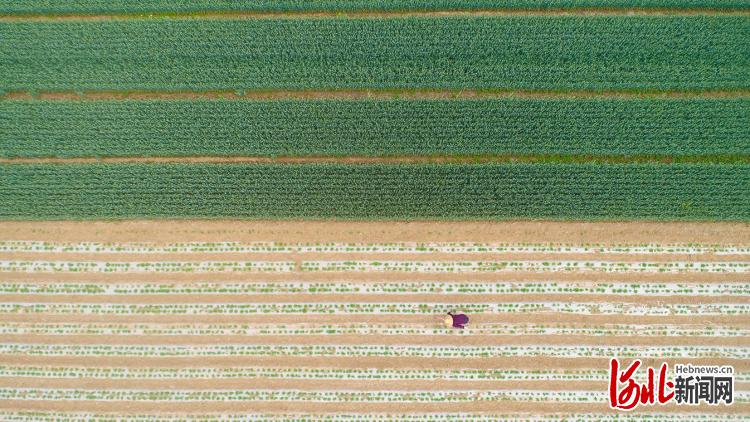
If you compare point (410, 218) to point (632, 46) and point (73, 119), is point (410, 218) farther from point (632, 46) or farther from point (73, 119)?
point (73, 119)

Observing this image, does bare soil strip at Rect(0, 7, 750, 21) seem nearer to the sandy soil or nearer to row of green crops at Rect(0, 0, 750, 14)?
row of green crops at Rect(0, 0, 750, 14)

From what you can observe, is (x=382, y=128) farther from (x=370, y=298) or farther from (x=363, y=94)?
(x=370, y=298)

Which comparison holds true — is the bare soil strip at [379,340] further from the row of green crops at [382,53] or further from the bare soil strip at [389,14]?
the bare soil strip at [389,14]

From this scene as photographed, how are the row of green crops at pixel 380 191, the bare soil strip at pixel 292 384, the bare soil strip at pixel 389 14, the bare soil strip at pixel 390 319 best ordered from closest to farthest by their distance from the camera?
the bare soil strip at pixel 292 384, the bare soil strip at pixel 390 319, the row of green crops at pixel 380 191, the bare soil strip at pixel 389 14

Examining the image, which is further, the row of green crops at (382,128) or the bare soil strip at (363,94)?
the bare soil strip at (363,94)

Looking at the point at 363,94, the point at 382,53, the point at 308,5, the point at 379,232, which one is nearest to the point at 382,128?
the point at 363,94

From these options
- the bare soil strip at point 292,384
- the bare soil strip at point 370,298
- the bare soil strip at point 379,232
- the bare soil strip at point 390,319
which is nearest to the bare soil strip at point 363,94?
the bare soil strip at point 379,232
